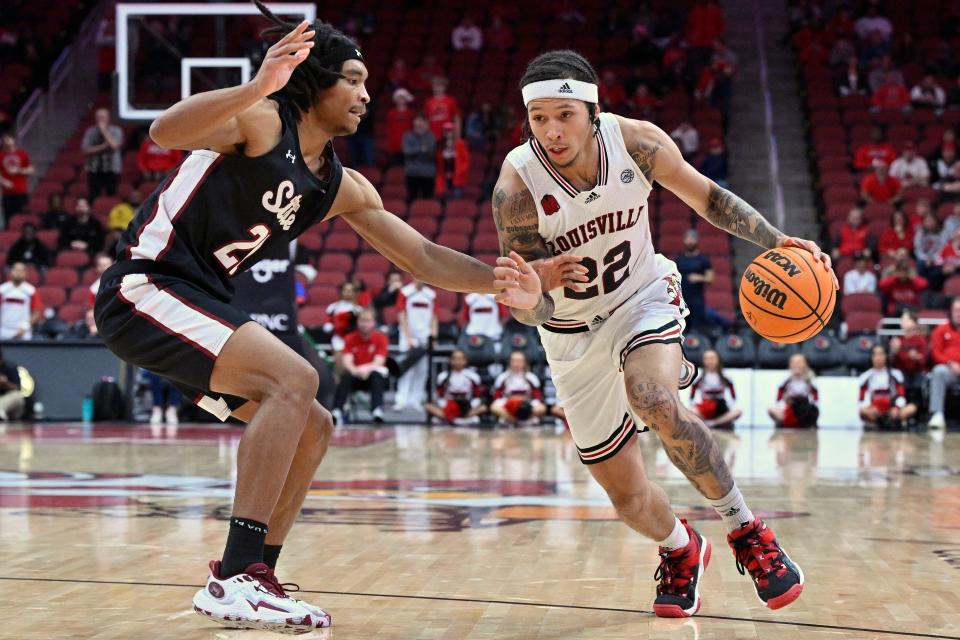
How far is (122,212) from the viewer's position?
1806cm

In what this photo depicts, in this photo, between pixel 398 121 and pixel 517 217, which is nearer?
pixel 517 217

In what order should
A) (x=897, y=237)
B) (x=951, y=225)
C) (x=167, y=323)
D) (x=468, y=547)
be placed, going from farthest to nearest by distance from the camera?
(x=897, y=237), (x=951, y=225), (x=468, y=547), (x=167, y=323)

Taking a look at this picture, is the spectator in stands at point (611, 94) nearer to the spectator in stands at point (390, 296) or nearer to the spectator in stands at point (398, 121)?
the spectator in stands at point (398, 121)

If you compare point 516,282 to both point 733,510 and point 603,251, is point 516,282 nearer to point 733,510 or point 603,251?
point 603,251

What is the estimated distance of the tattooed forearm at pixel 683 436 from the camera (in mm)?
4559

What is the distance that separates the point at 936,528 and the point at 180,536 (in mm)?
3818

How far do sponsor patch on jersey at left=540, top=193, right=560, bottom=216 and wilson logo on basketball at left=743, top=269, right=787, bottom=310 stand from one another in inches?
32.5

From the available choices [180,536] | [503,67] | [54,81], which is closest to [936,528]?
[180,536]

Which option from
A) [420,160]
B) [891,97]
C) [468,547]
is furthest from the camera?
[891,97]

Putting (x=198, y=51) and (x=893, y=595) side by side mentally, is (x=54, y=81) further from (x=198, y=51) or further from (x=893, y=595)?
(x=893, y=595)

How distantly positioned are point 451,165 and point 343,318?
4.48 m

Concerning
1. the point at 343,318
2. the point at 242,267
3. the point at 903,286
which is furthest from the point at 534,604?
the point at 903,286

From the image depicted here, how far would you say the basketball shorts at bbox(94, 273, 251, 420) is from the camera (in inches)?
163

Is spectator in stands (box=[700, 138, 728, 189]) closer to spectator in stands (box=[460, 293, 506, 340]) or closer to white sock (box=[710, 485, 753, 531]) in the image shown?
spectator in stands (box=[460, 293, 506, 340])
